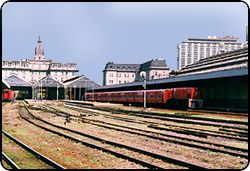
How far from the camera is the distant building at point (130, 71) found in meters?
155

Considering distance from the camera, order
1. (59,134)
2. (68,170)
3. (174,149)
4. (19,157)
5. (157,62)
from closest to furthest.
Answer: (68,170) < (19,157) < (174,149) < (59,134) < (157,62)

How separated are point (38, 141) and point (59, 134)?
2126 mm

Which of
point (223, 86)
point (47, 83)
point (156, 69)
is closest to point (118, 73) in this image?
point (156, 69)

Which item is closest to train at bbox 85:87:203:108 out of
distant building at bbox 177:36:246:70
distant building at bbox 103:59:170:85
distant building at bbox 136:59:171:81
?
distant building at bbox 136:59:171:81

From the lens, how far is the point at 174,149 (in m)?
13.4

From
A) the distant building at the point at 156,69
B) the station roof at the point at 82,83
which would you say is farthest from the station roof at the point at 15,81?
the distant building at the point at 156,69

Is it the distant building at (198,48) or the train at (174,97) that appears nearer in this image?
the train at (174,97)

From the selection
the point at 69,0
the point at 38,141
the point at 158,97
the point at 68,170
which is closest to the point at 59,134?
the point at 38,141

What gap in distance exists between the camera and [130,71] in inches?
6959

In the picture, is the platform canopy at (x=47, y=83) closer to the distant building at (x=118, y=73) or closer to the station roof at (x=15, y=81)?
the station roof at (x=15, y=81)

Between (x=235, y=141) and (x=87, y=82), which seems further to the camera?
(x=87, y=82)

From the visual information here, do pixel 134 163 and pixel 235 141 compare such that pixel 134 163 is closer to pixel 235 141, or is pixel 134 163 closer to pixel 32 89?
pixel 235 141

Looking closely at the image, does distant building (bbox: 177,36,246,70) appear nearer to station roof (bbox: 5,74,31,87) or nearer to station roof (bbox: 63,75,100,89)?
station roof (bbox: 63,75,100,89)

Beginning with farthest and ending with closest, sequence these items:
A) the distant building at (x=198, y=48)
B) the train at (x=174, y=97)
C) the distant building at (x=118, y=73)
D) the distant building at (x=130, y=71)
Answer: the distant building at (x=118, y=73), the distant building at (x=198, y=48), the distant building at (x=130, y=71), the train at (x=174, y=97)
